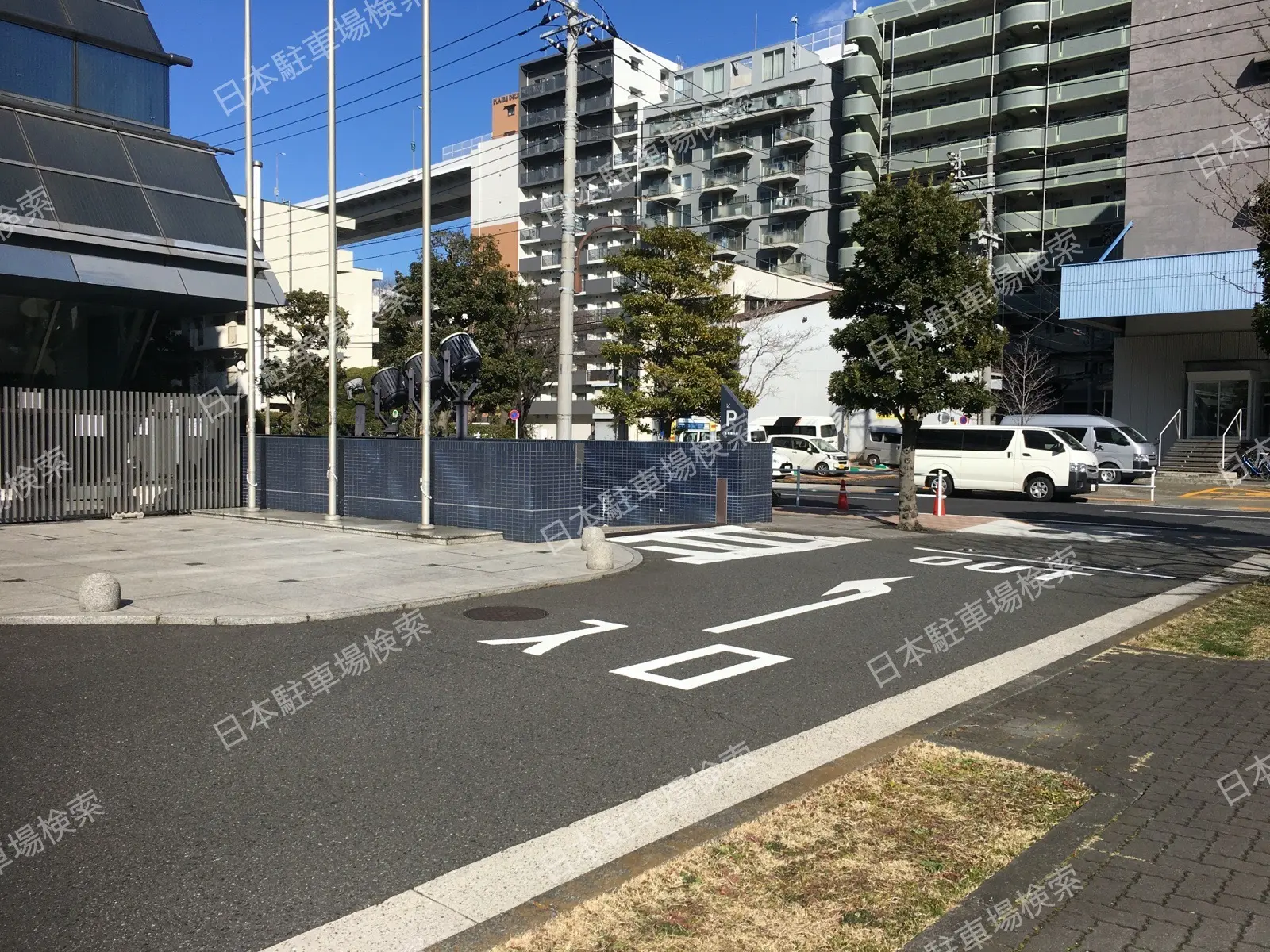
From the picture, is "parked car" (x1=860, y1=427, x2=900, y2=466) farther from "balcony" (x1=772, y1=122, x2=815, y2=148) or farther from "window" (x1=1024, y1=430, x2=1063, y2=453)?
"balcony" (x1=772, y1=122, x2=815, y2=148)

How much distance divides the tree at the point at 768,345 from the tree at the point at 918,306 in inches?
1053

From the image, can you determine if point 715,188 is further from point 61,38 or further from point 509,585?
point 509,585

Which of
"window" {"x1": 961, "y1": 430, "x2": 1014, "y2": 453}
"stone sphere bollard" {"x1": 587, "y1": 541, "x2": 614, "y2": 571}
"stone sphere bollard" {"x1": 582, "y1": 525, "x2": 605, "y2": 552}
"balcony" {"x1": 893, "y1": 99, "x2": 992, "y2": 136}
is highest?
"balcony" {"x1": 893, "y1": 99, "x2": 992, "y2": 136}

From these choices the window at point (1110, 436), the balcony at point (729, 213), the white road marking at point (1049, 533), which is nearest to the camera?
the white road marking at point (1049, 533)

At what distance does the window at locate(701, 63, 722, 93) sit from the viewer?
71750 mm

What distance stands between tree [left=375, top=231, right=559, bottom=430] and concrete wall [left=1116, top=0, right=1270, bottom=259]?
27.1 m

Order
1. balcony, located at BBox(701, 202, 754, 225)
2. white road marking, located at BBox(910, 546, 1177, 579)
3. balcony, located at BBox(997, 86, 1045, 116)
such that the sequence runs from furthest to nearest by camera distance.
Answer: balcony, located at BBox(701, 202, 754, 225), balcony, located at BBox(997, 86, 1045, 116), white road marking, located at BBox(910, 546, 1177, 579)

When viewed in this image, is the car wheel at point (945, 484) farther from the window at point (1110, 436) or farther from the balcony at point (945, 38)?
the balcony at point (945, 38)

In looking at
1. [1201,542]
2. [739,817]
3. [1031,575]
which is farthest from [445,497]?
[1201,542]

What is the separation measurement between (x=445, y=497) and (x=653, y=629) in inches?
308

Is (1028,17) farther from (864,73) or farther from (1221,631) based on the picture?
(1221,631)

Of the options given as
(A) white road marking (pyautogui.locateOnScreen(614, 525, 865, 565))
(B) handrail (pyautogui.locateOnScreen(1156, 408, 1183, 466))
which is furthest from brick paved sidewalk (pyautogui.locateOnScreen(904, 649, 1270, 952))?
(B) handrail (pyautogui.locateOnScreen(1156, 408, 1183, 466))

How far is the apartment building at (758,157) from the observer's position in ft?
219

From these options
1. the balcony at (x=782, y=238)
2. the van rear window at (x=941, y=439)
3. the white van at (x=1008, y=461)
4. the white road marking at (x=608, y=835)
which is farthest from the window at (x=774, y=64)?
the white road marking at (x=608, y=835)
